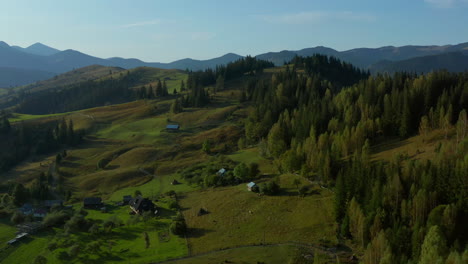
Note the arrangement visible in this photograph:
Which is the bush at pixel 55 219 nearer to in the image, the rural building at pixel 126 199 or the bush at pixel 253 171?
the rural building at pixel 126 199

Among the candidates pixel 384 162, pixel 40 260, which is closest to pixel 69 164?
pixel 40 260

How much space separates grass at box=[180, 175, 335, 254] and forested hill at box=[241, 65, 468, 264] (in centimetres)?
478

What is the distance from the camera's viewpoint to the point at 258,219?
68188 millimetres

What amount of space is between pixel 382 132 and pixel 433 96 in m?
18.1

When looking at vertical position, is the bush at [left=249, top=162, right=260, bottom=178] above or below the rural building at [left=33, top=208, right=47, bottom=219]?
above

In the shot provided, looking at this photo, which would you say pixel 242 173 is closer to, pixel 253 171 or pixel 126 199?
pixel 253 171

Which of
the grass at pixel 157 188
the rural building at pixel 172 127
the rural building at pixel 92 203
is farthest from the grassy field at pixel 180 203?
the rural building at pixel 172 127

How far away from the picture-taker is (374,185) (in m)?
59.2

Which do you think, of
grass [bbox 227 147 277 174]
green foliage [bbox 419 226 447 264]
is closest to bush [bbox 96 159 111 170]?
grass [bbox 227 147 277 174]

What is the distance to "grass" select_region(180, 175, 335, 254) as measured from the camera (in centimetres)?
6081

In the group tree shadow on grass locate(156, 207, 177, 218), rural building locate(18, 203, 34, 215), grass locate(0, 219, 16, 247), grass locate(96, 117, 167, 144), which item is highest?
grass locate(96, 117, 167, 144)

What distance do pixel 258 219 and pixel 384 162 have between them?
31.3m

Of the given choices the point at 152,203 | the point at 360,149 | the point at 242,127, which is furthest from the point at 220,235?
the point at 242,127

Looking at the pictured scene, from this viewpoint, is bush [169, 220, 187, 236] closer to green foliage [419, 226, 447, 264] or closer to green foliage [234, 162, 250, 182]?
green foliage [234, 162, 250, 182]
